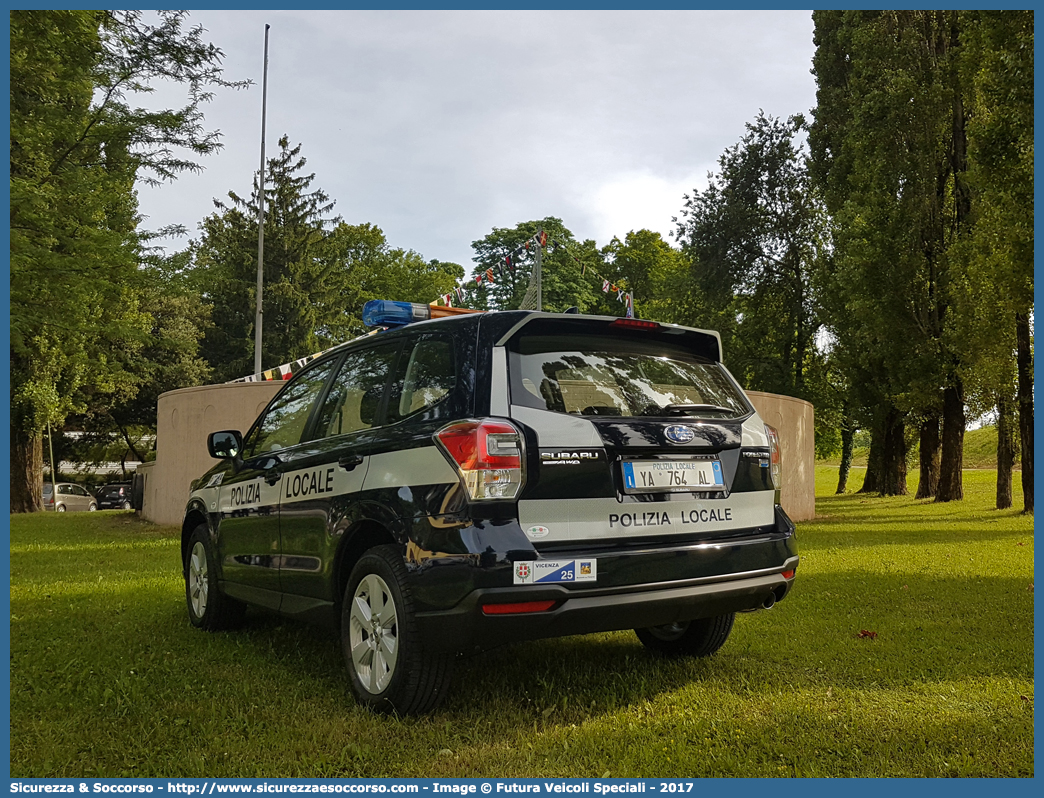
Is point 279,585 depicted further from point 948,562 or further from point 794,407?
point 794,407

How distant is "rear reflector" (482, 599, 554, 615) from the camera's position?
377 cm

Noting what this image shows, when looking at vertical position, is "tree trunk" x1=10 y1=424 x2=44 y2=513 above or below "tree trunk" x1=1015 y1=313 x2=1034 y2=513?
below

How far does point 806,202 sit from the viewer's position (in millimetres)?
31562

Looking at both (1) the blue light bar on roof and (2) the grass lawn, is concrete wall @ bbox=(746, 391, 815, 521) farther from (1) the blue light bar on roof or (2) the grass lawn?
(1) the blue light bar on roof

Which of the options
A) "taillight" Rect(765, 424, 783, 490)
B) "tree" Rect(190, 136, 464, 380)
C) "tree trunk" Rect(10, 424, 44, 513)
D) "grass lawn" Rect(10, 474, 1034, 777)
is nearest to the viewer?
"grass lawn" Rect(10, 474, 1034, 777)

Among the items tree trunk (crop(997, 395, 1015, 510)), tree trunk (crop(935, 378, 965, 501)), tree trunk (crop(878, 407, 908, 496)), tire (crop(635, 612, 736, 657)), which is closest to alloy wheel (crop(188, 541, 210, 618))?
tire (crop(635, 612, 736, 657))

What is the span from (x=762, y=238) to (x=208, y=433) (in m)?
23.1

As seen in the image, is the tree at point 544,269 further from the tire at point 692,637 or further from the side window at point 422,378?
the side window at point 422,378

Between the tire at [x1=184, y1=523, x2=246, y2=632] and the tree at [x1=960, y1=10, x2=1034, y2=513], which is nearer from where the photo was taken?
the tire at [x1=184, y1=523, x2=246, y2=632]

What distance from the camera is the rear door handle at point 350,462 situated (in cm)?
450

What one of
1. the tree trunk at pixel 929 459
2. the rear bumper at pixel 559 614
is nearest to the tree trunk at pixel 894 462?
the tree trunk at pixel 929 459

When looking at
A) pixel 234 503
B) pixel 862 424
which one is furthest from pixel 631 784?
pixel 862 424

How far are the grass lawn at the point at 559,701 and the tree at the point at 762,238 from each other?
2494cm

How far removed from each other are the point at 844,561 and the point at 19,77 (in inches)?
466
